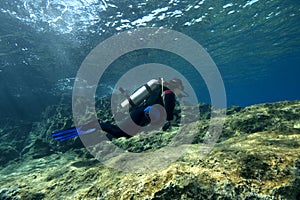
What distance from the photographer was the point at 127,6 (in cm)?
1477

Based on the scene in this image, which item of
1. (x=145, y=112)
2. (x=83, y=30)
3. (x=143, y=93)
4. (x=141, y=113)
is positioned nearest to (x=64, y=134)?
(x=141, y=113)

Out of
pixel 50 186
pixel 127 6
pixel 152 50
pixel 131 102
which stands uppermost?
pixel 127 6

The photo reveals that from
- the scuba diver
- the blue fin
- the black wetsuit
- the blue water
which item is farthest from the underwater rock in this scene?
the blue water

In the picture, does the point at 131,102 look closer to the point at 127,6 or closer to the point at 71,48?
the point at 127,6

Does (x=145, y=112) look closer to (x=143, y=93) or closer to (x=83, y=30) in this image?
(x=143, y=93)

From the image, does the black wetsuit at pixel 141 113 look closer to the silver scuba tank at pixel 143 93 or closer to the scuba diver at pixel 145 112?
the scuba diver at pixel 145 112

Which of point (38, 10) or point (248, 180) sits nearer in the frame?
point (248, 180)

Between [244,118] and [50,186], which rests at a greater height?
[50,186]

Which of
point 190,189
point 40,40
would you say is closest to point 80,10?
point 40,40

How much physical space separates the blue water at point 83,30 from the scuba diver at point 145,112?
10.3m

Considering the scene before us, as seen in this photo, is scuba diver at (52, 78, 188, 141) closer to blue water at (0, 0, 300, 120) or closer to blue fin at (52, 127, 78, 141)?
blue fin at (52, 127, 78, 141)

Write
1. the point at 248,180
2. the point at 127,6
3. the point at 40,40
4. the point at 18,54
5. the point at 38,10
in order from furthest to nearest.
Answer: the point at 18,54 → the point at 40,40 → the point at 127,6 → the point at 38,10 → the point at 248,180

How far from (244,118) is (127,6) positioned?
12.0m

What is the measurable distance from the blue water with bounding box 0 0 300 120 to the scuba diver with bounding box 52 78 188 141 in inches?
407
